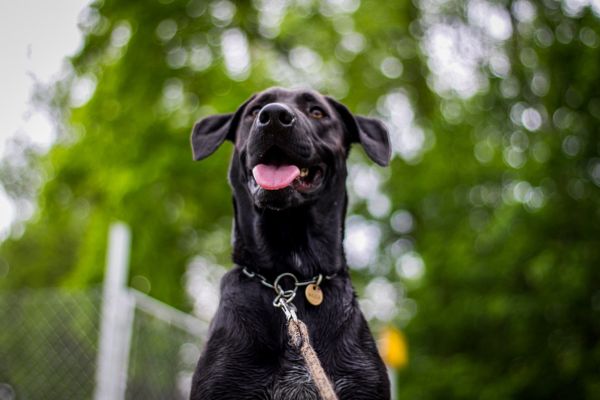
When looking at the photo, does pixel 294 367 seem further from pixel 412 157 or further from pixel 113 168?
pixel 412 157

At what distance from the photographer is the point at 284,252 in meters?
3.13

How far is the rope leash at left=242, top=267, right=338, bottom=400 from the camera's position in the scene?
8.05ft

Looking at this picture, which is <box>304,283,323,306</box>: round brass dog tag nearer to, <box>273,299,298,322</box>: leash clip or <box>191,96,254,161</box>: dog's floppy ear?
<box>273,299,298,322</box>: leash clip

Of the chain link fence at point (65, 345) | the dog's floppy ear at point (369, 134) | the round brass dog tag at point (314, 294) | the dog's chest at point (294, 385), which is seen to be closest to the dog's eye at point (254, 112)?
the dog's floppy ear at point (369, 134)

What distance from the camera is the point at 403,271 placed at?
16.2m

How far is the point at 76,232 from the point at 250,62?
1721 cm

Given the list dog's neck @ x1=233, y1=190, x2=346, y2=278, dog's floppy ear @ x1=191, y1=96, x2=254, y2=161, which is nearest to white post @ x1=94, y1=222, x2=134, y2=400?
dog's floppy ear @ x1=191, y1=96, x2=254, y2=161

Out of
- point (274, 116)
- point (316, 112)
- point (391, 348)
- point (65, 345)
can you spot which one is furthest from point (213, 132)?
point (391, 348)

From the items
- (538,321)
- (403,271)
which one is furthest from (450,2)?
(538,321)

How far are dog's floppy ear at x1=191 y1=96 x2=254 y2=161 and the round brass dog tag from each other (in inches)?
36.3

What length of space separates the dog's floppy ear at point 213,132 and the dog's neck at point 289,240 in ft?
1.19

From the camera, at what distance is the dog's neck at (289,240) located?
10.1 ft

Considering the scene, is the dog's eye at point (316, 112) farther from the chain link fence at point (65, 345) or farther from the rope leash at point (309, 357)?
the chain link fence at point (65, 345)

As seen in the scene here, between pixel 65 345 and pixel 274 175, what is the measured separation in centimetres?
525
